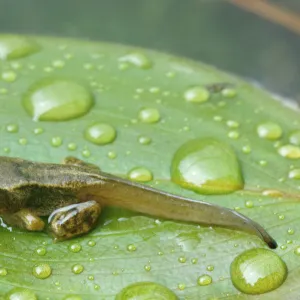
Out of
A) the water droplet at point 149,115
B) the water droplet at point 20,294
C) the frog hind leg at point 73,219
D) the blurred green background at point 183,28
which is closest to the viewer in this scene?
the water droplet at point 20,294

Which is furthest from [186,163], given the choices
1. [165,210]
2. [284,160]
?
[284,160]

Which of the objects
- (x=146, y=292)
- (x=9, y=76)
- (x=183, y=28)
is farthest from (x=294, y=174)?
(x=183, y=28)

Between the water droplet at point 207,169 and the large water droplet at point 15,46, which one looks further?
the large water droplet at point 15,46

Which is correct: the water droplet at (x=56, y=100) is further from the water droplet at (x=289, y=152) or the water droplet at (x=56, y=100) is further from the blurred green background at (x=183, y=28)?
the blurred green background at (x=183, y=28)

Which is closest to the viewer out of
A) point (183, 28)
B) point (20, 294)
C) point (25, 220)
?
point (20, 294)

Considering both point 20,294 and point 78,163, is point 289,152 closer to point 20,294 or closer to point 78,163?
point 78,163

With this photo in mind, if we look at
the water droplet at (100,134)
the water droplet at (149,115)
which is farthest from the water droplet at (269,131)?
the water droplet at (100,134)
